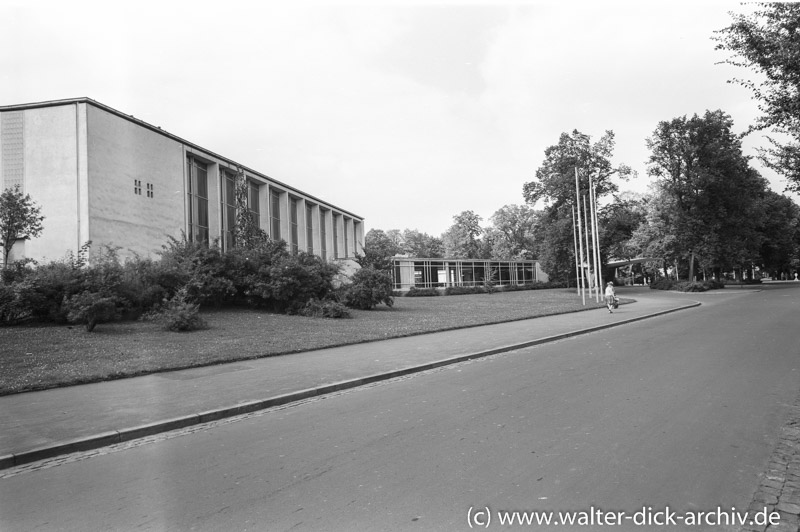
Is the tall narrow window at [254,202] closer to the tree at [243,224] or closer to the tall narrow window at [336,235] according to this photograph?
the tree at [243,224]

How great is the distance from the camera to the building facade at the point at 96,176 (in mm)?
24047

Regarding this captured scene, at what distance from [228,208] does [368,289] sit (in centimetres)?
1683

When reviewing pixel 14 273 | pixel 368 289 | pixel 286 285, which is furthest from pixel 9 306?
pixel 368 289

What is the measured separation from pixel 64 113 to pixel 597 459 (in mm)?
28499

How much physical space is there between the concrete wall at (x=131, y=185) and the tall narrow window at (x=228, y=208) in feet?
19.0

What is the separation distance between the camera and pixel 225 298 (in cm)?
2306

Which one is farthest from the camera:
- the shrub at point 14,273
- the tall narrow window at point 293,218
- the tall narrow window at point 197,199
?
the tall narrow window at point 293,218

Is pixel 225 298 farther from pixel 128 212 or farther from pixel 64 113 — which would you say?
pixel 64 113

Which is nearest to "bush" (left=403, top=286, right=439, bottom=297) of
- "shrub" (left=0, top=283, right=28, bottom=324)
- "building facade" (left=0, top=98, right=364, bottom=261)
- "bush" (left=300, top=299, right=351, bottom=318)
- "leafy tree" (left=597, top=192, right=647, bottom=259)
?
"leafy tree" (left=597, top=192, right=647, bottom=259)

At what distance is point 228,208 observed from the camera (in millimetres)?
37625

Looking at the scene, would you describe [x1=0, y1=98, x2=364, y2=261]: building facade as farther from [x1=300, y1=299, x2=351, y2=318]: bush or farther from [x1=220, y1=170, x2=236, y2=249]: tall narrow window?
[x1=300, y1=299, x2=351, y2=318]: bush

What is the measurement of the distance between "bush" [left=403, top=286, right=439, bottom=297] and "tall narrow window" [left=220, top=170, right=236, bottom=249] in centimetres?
1862

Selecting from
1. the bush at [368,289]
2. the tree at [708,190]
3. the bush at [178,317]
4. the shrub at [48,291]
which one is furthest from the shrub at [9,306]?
the tree at [708,190]

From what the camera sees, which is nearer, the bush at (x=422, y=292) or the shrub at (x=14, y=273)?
the shrub at (x=14, y=273)
